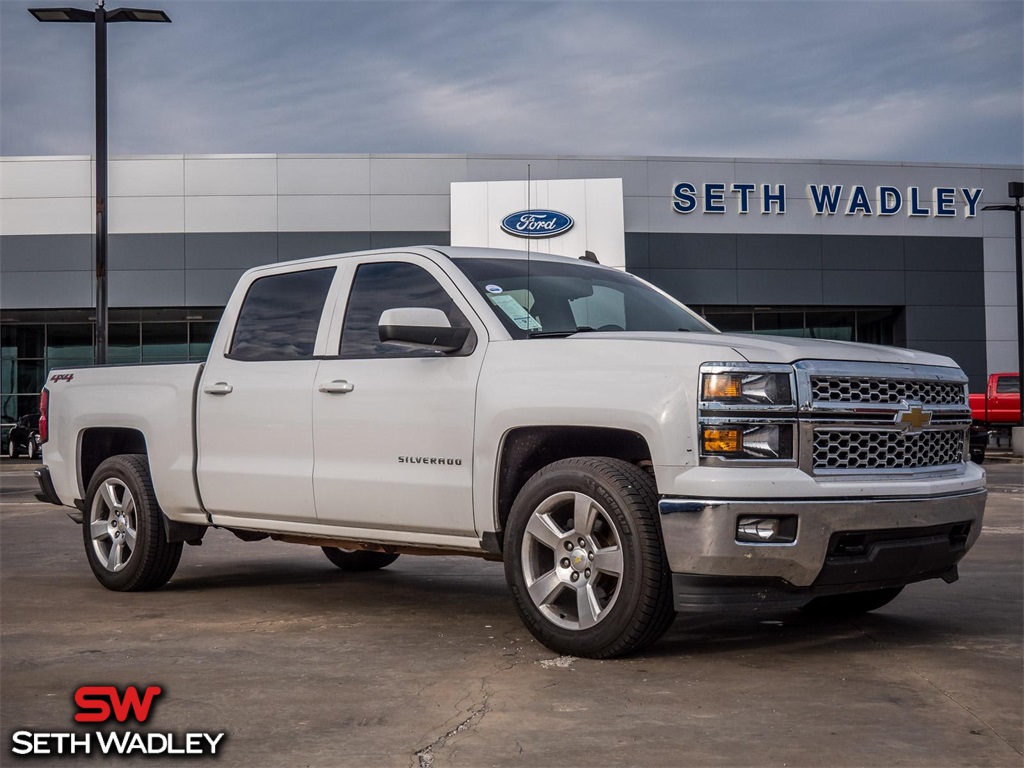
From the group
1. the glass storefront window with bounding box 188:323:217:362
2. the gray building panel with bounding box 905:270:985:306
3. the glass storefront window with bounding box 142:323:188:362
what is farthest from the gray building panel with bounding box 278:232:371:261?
the gray building panel with bounding box 905:270:985:306

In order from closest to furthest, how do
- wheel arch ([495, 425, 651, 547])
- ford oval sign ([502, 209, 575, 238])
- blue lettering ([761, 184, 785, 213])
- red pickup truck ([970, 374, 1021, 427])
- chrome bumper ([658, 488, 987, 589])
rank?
chrome bumper ([658, 488, 987, 589]), wheel arch ([495, 425, 651, 547]), red pickup truck ([970, 374, 1021, 427]), ford oval sign ([502, 209, 575, 238]), blue lettering ([761, 184, 785, 213])

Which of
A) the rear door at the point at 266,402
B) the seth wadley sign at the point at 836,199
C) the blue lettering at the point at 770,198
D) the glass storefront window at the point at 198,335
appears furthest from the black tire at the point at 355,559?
the glass storefront window at the point at 198,335

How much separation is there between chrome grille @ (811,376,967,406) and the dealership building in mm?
28004

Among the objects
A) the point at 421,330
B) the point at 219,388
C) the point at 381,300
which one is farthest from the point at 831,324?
the point at 421,330

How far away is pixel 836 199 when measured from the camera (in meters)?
35.8

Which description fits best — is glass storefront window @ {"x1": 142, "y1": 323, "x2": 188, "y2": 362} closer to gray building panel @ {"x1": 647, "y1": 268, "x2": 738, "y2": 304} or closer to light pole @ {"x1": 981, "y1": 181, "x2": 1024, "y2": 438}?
gray building panel @ {"x1": 647, "y1": 268, "x2": 738, "y2": 304}

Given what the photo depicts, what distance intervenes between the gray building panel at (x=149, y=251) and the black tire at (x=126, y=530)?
28.4 m

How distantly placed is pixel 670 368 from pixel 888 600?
2255 millimetres

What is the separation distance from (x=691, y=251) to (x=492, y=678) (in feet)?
103

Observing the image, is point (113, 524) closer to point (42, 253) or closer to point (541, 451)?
point (541, 451)

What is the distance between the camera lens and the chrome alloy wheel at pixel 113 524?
7.51 metres

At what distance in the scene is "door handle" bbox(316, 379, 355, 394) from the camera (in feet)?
20.2

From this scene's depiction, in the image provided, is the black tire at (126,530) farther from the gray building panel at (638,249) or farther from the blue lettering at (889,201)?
the blue lettering at (889,201)

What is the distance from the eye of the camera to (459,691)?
469 cm
